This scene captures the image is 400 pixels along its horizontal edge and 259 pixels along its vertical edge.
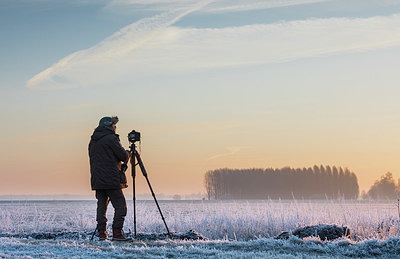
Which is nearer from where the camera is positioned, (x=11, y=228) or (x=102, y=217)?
(x=102, y=217)

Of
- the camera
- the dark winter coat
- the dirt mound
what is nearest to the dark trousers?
the dark winter coat

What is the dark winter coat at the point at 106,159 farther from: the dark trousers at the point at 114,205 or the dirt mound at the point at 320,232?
the dirt mound at the point at 320,232

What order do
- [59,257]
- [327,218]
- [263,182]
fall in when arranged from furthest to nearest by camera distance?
[263,182] → [327,218] → [59,257]

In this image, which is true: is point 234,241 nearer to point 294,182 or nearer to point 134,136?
point 134,136

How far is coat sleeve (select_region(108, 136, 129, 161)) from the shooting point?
1037 cm

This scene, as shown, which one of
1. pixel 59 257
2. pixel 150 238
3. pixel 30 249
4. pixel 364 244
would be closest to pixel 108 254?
pixel 59 257

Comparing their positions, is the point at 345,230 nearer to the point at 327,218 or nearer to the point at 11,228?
the point at 327,218

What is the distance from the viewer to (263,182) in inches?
5261

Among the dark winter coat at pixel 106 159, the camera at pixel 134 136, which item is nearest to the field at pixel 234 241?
the dark winter coat at pixel 106 159

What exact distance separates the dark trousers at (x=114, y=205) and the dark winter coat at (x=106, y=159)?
0.22m

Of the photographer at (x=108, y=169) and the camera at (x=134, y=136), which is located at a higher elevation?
the camera at (x=134, y=136)

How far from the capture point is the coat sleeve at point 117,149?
34.0 ft

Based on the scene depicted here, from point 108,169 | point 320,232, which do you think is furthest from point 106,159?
point 320,232

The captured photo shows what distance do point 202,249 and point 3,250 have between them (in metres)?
3.25
